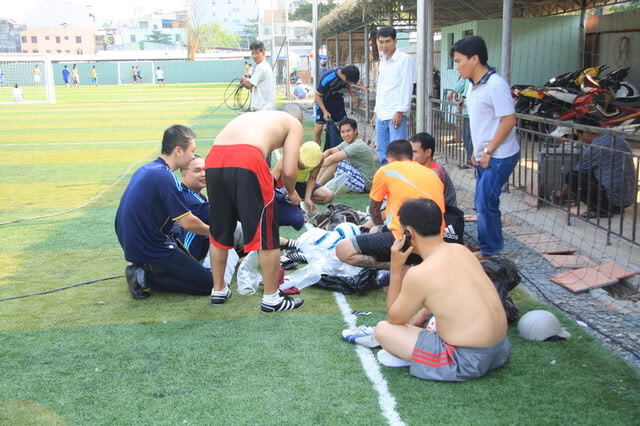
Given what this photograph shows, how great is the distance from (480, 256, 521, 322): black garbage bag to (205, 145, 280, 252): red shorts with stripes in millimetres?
1552

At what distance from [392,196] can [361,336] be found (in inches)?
49.1

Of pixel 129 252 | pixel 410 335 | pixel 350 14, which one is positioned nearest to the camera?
pixel 410 335

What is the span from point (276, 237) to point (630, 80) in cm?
1303

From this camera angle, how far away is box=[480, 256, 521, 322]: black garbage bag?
453cm

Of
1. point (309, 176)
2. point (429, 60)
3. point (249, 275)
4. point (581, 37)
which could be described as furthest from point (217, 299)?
point (581, 37)

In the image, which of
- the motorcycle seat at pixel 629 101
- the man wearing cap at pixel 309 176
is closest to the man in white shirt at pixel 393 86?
the man wearing cap at pixel 309 176

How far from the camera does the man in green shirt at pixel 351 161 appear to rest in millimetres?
8945

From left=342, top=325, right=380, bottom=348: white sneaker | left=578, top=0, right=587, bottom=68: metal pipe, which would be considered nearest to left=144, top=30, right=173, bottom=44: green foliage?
left=578, top=0, right=587, bottom=68: metal pipe

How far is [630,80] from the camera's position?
15055mm

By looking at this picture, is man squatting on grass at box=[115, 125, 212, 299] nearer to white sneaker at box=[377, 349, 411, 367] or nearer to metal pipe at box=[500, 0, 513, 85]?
white sneaker at box=[377, 349, 411, 367]

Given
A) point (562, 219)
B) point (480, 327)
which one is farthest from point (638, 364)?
point (562, 219)

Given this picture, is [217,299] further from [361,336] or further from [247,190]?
[361,336]

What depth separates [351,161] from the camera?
9.20m

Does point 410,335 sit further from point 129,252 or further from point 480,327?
point 129,252
